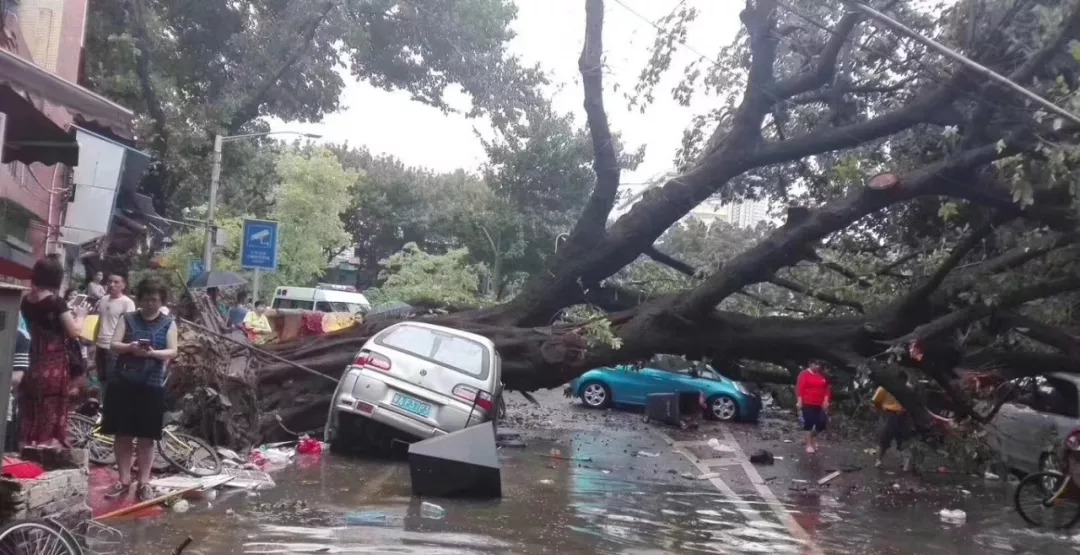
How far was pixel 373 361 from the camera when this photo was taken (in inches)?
441

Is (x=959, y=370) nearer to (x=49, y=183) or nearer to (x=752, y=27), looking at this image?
(x=752, y=27)

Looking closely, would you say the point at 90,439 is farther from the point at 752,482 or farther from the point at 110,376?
the point at 752,482

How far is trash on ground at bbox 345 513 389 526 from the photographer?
24.6 feet

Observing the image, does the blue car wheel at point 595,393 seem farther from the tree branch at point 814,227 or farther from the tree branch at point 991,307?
the tree branch at point 991,307

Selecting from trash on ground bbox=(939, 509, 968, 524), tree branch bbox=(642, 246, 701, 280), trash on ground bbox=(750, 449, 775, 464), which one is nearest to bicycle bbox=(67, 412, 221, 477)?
trash on ground bbox=(939, 509, 968, 524)

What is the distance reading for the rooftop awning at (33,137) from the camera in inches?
269

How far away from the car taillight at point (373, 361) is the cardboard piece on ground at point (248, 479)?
80.9 inches

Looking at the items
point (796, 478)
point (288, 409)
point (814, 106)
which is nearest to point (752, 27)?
point (814, 106)

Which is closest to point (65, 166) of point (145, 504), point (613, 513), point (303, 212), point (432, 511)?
point (145, 504)

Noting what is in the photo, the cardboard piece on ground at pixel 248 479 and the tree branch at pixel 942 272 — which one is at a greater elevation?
the tree branch at pixel 942 272

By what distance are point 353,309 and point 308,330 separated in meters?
18.1

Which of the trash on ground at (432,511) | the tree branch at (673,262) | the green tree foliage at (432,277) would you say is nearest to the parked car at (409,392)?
the trash on ground at (432,511)

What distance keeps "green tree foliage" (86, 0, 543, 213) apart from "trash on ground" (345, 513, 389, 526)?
1775 cm

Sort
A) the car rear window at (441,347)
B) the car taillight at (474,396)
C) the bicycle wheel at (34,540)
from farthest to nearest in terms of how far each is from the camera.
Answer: the car rear window at (441,347), the car taillight at (474,396), the bicycle wheel at (34,540)
